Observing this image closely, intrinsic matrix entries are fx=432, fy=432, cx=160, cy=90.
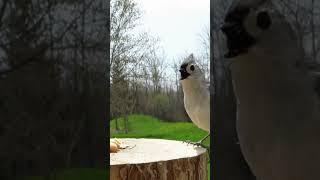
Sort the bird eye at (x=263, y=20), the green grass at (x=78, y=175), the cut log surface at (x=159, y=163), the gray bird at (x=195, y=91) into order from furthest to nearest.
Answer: the gray bird at (x=195, y=91) < the cut log surface at (x=159, y=163) < the green grass at (x=78, y=175) < the bird eye at (x=263, y=20)

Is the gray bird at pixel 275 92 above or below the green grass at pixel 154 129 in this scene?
above

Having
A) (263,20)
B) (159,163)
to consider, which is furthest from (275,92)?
(159,163)

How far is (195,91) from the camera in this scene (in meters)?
1.48

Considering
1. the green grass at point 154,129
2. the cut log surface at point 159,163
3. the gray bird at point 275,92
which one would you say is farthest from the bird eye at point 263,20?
the green grass at point 154,129

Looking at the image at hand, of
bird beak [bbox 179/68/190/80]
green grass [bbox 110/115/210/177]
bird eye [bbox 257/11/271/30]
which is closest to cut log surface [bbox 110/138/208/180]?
bird beak [bbox 179/68/190/80]

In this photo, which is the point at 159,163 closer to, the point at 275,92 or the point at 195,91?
the point at 195,91

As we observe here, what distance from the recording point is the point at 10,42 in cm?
84

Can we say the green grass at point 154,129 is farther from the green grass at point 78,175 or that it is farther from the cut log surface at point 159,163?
the green grass at point 78,175

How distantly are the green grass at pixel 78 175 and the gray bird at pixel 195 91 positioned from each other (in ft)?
1.93

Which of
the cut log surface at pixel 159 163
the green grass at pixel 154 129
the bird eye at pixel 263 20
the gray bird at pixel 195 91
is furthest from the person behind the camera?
the green grass at pixel 154 129

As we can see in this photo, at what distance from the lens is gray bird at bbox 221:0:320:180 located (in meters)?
0.54

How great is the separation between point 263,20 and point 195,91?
0.95m

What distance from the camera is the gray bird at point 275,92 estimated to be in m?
0.54

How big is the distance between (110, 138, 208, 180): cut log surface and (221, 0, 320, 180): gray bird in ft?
2.47
